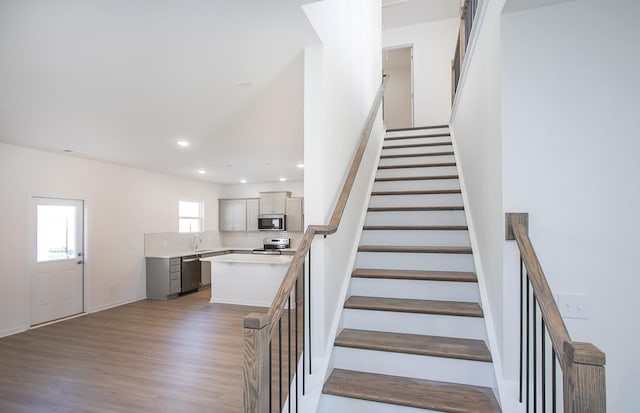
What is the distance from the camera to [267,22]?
1873mm

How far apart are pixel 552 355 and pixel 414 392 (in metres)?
0.78

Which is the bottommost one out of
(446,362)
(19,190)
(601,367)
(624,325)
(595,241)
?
(446,362)

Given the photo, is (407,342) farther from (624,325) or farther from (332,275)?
(624,325)

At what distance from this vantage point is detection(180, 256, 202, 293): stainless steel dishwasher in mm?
7074

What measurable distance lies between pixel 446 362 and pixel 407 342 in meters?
0.25

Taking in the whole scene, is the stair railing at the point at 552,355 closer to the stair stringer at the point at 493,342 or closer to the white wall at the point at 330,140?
the stair stringer at the point at 493,342

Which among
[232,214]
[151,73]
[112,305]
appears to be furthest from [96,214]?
[151,73]

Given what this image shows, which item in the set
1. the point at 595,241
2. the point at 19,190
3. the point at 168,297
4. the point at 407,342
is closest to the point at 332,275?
the point at 407,342

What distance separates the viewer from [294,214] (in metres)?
8.44

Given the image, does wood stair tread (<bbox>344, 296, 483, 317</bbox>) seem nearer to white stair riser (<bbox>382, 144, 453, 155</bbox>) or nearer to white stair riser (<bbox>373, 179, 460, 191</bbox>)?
white stair riser (<bbox>373, 179, 460, 191</bbox>)

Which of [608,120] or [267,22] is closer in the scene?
[608,120]

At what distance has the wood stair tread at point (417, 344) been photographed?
1.94 meters

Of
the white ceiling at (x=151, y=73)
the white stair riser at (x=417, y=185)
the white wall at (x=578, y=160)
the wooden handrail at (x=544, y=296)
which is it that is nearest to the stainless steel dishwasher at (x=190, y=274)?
the white ceiling at (x=151, y=73)

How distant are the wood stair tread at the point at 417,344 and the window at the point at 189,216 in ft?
21.9
